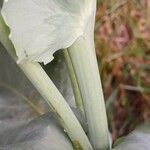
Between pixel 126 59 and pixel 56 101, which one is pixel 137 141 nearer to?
pixel 56 101

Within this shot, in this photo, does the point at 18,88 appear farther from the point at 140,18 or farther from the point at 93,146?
the point at 140,18

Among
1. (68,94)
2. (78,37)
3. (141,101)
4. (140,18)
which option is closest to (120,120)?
(141,101)

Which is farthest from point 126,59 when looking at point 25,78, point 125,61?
point 25,78

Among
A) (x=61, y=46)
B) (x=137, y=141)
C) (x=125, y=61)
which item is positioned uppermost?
(x=61, y=46)

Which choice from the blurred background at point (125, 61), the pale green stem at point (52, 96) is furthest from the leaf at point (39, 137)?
the blurred background at point (125, 61)

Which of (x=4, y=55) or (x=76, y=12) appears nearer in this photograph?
(x=76, y=12)

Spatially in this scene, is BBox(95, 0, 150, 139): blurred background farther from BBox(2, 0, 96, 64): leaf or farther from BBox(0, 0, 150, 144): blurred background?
BBox(2, 0, 96, 64): leaf

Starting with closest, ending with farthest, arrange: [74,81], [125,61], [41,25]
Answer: [41,25], [74,81], [125,61]
